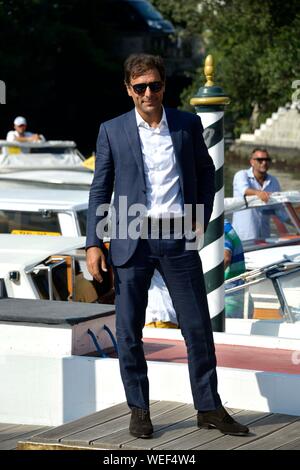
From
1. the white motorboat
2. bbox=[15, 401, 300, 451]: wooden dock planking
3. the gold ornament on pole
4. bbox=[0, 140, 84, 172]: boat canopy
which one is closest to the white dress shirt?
bbox=[15, 401, 300, 451]: wooden dock planking

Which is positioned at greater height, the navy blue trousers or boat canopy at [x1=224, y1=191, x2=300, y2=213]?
the navy blue trousers

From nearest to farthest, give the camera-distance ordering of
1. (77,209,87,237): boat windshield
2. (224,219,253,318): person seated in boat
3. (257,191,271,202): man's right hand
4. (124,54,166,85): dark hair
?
(124,54,166,85): dark hair
(224,219,253,318): person seated in boat
(77,209,87,237): boat windshield
(257,191,271,202): man's right hand

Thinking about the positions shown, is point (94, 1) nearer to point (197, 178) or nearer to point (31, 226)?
point (31, 226)

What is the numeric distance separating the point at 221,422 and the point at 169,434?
10.7 inches

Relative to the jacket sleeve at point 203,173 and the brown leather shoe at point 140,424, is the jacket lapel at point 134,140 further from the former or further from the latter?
the brown leather shoe at point 140,424

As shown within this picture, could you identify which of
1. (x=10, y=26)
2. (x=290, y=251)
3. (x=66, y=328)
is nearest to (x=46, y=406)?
(x=66, y=328)

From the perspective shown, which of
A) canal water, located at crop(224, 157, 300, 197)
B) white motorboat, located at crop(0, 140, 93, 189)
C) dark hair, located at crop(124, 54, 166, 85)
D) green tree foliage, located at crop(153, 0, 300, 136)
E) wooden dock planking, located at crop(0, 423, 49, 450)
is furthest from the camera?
canal water, located at crop(224, 157, 300, 197)

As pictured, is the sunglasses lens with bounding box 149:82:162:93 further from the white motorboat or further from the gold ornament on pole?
the white motorboat

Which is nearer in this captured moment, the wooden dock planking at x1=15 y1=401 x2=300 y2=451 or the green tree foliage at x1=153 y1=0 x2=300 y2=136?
the wooden dock planking at x1=15 y1=401 x2=300 y2=451

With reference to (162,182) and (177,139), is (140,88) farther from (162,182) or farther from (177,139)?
(162,182)

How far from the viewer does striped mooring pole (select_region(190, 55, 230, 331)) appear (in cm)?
842

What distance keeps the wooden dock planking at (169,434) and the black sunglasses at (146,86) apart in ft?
5.70

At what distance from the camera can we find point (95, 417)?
6.64m
